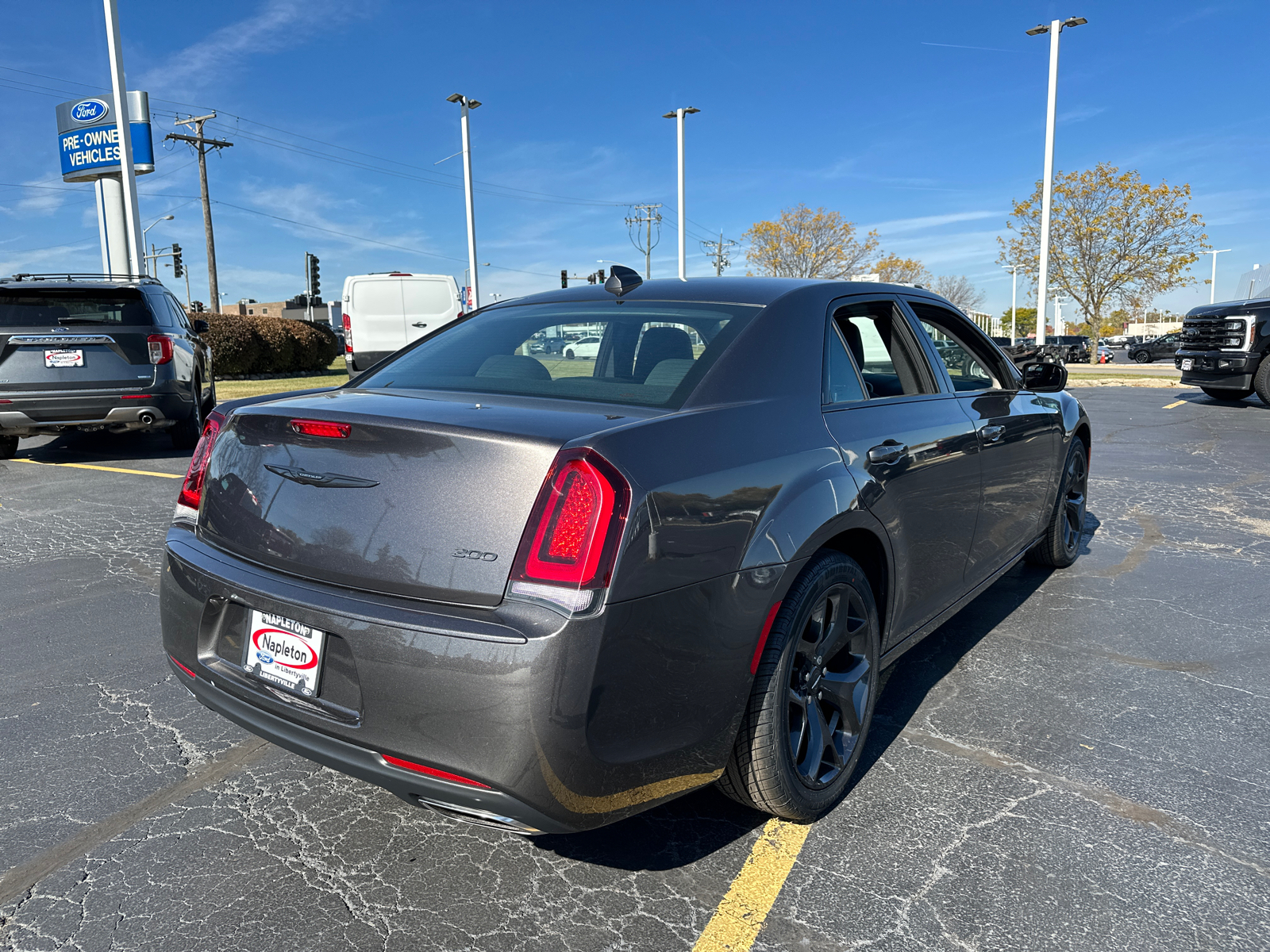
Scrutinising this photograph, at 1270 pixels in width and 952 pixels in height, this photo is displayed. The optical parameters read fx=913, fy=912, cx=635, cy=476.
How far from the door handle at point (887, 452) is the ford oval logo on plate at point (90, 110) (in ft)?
95.0

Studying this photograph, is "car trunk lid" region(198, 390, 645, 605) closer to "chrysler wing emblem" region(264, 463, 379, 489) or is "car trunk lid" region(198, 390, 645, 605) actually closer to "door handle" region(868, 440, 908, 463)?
"chrysler wing emblem" region(264, 463, 379, 489)

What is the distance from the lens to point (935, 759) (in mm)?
2977

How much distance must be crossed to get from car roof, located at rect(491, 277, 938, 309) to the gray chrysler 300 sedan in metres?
0.02

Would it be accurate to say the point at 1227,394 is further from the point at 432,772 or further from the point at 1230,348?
the point at 432,772

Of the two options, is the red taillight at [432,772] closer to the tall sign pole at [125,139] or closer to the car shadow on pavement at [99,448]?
the car shadow on pavement at [99,448]

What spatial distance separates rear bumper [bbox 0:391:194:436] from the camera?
812 cm

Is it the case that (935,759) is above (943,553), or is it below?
below

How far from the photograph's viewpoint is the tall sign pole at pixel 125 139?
1753 centimetres

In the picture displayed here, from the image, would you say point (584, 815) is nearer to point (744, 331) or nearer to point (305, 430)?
point (305, 430)

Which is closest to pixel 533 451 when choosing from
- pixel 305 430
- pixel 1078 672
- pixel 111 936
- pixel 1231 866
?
pixel 305 430

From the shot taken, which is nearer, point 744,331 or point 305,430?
point 305,430

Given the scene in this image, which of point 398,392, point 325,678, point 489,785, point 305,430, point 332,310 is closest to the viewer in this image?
point 489,785

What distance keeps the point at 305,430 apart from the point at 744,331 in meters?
1.25

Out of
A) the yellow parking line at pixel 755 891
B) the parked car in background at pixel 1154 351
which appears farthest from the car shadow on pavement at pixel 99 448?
the parked car in background at pixel 1154 351
